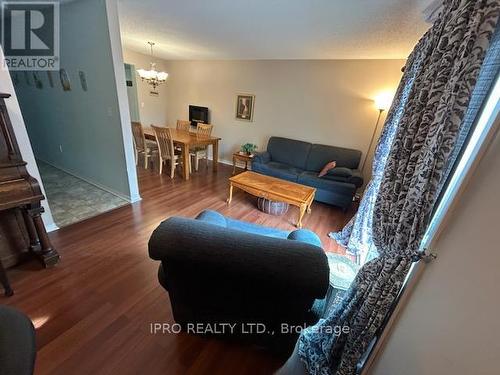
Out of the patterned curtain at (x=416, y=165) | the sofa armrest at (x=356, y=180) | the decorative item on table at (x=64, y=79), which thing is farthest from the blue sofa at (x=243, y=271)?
the decorative item on table at (x=64, y=79)

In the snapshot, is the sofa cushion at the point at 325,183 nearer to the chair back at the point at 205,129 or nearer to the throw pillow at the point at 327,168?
the throw pillow at the point at 327,168

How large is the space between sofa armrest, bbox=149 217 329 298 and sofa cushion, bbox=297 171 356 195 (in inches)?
101

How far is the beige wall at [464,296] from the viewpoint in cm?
61

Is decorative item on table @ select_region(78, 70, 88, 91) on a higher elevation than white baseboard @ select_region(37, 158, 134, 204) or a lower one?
higher

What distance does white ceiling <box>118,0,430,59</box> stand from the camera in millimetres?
1880

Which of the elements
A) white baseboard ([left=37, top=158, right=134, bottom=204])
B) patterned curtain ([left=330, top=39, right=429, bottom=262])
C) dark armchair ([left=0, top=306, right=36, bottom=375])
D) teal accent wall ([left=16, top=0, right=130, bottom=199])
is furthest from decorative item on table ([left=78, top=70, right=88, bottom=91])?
patterned curtain ([left=330, top=39, right=429, bottom=262])

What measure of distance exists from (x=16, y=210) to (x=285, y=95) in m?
4.18

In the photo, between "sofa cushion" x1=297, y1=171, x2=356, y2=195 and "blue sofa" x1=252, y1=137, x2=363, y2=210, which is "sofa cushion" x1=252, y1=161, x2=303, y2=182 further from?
"sofa cushion" x1=297, y1=171, x2=356, y2=195

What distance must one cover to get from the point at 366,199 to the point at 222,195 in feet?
7.04

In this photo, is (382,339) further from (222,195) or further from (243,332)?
(222,195)

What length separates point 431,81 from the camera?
898 millimetres

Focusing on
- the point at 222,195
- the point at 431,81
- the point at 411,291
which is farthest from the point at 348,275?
the point at 222,195

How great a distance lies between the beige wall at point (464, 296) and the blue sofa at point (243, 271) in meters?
0.40

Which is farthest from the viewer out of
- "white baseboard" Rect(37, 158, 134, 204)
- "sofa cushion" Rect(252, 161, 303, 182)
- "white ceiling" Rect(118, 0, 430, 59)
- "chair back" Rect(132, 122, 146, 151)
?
"chair back" Rect(132, 122, 146, 151)
